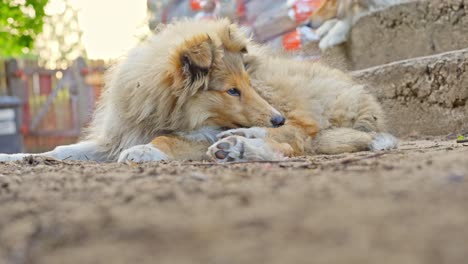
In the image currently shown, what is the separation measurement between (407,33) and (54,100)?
11.8 meters

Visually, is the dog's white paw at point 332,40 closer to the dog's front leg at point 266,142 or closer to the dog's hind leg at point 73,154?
the dog's front leg at point 266,142

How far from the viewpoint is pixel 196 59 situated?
4.67 m

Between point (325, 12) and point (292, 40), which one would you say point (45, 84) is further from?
point (325, 12)

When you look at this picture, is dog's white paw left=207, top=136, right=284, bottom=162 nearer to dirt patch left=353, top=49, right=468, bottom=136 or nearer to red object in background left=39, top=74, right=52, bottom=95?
dirt patch left=353, top=49, right=468, bottom=136

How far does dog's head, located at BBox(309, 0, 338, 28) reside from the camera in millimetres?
9016

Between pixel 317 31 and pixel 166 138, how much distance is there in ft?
17.8

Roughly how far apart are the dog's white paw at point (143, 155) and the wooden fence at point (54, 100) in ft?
41.3

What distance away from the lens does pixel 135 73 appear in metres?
5.00

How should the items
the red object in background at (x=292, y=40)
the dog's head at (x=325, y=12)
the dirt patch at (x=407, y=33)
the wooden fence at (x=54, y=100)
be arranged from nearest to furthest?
1. the dirt patch at (x=407, y=33)
2. the dog's head at (x=325, y=12)
3. the red object in background at (x=292, y=40)
4. the wooden fence at (x=54, y=100)

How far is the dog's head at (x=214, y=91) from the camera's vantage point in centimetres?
467

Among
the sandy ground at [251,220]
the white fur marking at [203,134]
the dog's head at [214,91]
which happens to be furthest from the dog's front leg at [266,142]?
the sandy ground at [251,220]

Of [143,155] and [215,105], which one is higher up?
[215,105]

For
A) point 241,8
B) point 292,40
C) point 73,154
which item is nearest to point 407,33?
point 292,40

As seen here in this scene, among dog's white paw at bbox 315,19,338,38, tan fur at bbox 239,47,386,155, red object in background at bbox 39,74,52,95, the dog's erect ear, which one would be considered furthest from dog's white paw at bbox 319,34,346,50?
red object in background at bbox 39,74,52,95
